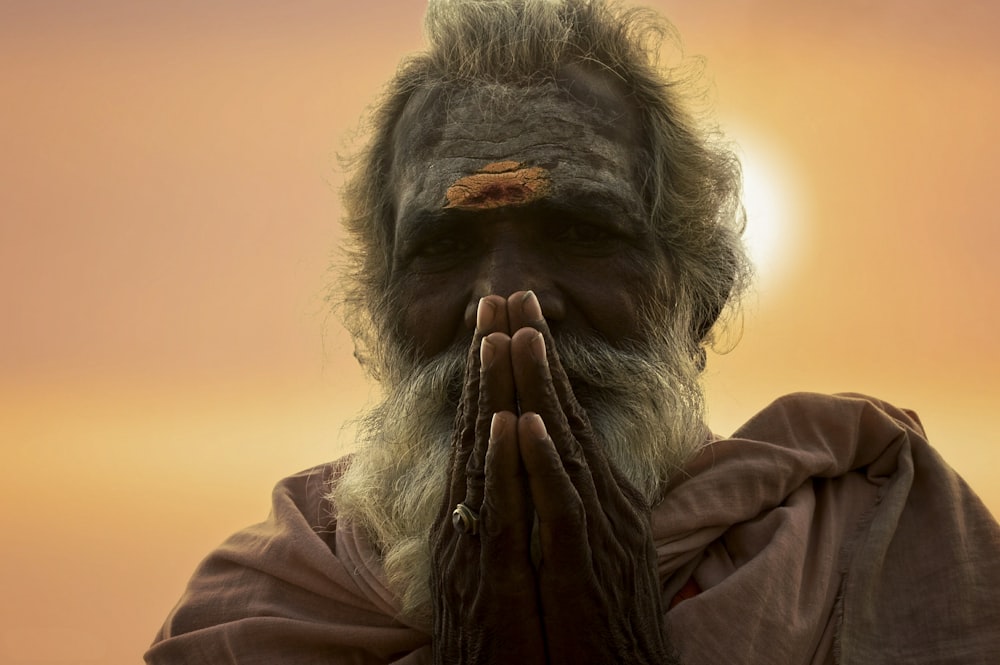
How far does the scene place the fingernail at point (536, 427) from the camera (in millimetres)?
2002

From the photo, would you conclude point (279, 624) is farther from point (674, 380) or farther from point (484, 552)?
point (674, 380)

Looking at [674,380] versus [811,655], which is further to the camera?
[674,380]

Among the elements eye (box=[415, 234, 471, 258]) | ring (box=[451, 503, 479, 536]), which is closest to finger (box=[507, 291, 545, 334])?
ring (box=[451, 503, 479, 536])

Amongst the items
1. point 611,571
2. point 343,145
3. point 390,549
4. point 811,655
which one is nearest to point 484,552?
point 611,571

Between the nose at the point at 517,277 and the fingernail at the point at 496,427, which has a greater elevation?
the nose at the point at 517,277

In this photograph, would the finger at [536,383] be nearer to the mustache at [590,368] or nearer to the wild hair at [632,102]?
the mustache at [590,368]

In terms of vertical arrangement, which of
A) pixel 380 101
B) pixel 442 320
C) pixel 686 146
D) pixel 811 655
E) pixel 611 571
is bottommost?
pixel 811 655

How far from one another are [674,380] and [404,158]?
0.92 meters

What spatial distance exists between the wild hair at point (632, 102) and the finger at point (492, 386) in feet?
2.72

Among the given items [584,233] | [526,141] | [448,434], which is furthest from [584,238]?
[448,434]

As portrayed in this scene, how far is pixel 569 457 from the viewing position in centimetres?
209

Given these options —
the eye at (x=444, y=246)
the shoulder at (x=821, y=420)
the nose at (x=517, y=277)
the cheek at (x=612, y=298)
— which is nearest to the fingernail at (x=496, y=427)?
the nose at (x=517, y=277)

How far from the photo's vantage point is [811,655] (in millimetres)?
2426

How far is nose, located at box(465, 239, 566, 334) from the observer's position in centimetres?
256
